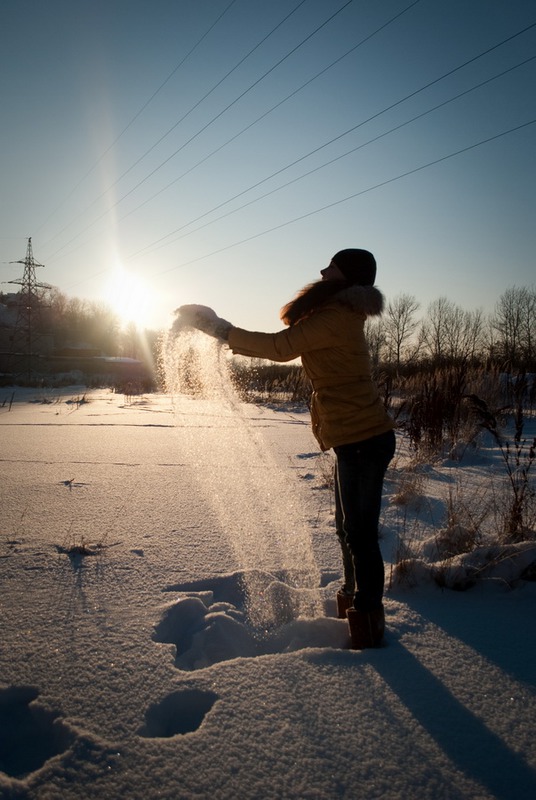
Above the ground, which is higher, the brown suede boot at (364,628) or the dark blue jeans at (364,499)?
the dark blue jeans at (364,499)

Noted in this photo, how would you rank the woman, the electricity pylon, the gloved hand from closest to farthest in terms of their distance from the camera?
the woman, the gloved hand, the electricity pylon

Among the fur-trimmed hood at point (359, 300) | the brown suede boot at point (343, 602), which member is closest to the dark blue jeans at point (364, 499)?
the brown suede boot at point (343, 602)

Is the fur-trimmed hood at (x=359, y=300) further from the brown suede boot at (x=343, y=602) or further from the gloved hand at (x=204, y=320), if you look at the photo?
the brown suede boot at (x=343, y=602)

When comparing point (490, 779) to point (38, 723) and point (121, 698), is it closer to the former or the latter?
point (121, 698)

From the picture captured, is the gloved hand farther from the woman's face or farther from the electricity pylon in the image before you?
the electricity pylon

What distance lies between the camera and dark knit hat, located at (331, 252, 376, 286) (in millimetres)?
1621

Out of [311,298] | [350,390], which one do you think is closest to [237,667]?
[350,390]

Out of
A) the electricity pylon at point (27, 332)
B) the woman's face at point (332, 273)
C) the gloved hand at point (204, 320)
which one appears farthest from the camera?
the electricity pylon at point (27, 332)

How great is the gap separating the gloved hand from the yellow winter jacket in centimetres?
24

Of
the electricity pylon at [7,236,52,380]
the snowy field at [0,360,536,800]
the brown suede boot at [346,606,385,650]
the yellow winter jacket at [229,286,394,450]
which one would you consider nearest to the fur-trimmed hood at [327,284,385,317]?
the yellow winter jacket at [229,286,394,450]

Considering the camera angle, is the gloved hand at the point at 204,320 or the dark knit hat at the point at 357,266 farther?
the gloved hand at the point at 204,320

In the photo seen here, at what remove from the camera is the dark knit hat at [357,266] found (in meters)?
1.62

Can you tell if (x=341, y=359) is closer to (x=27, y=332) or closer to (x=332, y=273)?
(x=332, y=273)

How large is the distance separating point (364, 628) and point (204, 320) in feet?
4.19
